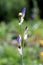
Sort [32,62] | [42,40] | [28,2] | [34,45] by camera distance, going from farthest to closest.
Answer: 1. [28,2]
2. [42,40]
3. [34,45]
4. [32,62]

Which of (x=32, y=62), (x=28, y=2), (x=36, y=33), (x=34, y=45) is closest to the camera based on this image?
(x=32, y=62)

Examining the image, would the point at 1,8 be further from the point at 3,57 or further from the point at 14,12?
the point at 3,57

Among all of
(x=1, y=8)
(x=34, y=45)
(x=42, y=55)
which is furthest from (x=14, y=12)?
(x=42, y=55)

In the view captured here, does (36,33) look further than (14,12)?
No

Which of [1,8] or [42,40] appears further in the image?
[1,8]

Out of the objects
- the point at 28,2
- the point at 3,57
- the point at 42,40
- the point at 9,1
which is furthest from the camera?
the point at 28,2

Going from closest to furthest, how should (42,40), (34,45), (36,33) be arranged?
(34,45) < (42,40) < (36,33)

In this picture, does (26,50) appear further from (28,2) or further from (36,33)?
(28,2)

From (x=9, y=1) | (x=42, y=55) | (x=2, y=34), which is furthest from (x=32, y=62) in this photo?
(x=9, y=1)
